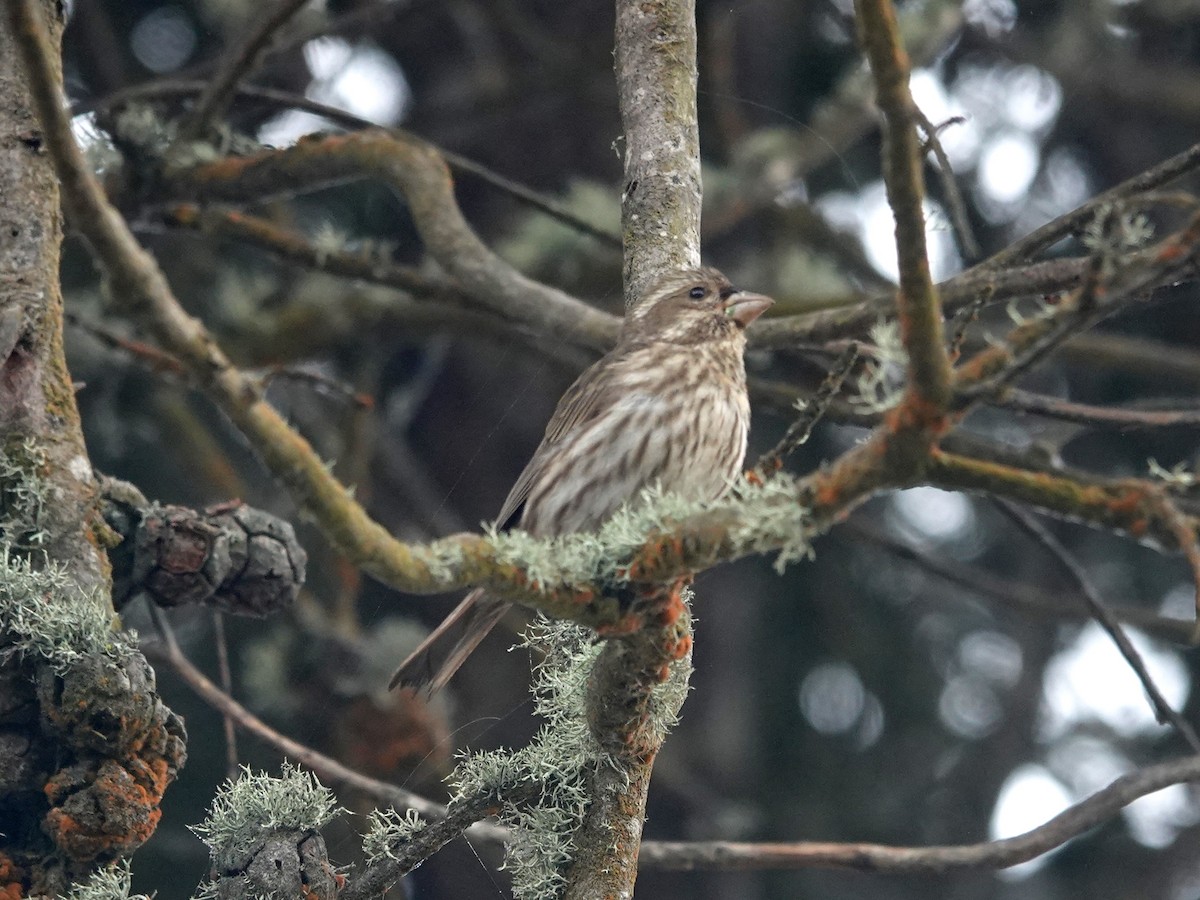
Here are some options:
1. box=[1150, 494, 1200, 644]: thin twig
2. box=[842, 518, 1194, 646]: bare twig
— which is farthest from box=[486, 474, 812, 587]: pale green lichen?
box=[842, 518, 1194, 646]: bare twig

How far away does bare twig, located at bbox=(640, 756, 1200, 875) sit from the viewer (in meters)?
3.81

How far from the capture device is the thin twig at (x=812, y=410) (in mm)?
2760

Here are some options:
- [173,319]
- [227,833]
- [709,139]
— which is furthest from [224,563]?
[709,139]

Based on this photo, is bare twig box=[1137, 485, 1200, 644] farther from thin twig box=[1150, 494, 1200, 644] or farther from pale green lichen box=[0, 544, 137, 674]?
pale green lichen box=[0, 544, 137, 674]

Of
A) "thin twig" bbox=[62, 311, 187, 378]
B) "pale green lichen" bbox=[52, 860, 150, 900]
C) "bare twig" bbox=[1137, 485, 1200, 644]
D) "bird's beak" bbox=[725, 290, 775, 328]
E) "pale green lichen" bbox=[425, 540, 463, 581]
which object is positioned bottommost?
"pale green lichen" bbox=[52, 860, 150, 900]

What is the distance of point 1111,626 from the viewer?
4.45 meters

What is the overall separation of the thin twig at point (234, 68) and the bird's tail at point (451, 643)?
74.2 inches

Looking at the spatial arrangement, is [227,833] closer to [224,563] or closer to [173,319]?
[224,563]

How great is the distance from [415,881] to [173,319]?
5.92 feet

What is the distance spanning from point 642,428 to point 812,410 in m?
1.49

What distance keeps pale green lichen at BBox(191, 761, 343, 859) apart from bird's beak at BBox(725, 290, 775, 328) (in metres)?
2.36

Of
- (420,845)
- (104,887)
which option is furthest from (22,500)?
(420,845)

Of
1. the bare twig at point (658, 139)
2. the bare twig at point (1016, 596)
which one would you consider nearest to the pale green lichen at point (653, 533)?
the bare twig at point (658, 139)

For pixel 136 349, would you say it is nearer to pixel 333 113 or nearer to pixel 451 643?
pixel 333 113
